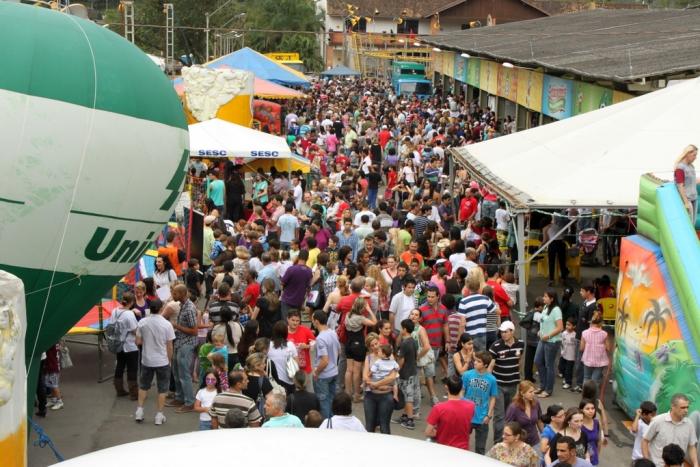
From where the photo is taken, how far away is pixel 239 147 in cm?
2306

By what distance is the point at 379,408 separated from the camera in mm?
11398

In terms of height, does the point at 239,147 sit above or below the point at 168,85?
below

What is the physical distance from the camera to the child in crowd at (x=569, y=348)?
13.2 m

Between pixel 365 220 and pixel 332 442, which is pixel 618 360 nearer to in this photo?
pixel 365 220

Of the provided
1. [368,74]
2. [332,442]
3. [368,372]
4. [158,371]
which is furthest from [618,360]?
[368,74]

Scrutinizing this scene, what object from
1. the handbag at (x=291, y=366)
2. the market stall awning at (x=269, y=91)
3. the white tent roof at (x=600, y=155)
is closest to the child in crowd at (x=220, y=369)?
the handbag at (x=291, y=366)

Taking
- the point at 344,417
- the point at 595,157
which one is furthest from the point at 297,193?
the point at 344,417

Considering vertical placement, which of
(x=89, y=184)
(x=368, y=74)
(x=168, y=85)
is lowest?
(x=368, y=74)

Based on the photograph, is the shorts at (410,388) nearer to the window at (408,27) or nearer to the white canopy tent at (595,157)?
the white canopy tent at (595,157)

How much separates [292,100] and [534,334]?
36.9 meters

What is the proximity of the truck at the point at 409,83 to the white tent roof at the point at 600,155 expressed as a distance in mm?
37855

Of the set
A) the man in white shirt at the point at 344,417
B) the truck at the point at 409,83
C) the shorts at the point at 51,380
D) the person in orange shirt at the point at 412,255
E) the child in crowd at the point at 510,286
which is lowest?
the truck at the point at 409,83

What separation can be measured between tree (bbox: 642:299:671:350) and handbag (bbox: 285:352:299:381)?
3663 mm

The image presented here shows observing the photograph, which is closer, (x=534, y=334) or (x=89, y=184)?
(x=89, y=184)
